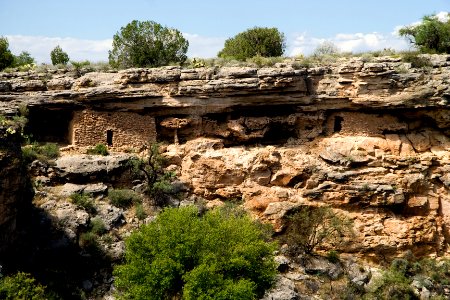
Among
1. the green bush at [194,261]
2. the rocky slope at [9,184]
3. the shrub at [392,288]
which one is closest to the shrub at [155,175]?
the green bush at [194,261]

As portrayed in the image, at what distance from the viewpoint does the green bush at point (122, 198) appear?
2056cm

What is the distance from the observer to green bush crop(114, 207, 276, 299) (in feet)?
49.3

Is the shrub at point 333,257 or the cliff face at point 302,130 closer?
the shrub at point 333,257

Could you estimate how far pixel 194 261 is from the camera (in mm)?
15727

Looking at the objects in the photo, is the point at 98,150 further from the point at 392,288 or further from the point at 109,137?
the point at 392,288

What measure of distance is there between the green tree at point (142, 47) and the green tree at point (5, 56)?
531 cm

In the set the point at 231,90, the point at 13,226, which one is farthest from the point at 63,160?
the point at 231,90

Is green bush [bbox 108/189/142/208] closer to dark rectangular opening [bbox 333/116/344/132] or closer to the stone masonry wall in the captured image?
the stone masonry wall

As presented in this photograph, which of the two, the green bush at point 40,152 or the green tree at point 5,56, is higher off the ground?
the green tree at point 5,56

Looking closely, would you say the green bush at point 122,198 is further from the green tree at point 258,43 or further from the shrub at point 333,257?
the green tree at point 258,43

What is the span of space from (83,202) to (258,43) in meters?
13.7

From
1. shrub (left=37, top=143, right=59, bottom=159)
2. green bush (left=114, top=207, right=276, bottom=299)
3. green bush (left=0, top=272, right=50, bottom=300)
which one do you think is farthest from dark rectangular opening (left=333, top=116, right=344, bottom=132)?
green bush (left=0, top=272, right=50, bottom=300)

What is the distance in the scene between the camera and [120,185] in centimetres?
2164

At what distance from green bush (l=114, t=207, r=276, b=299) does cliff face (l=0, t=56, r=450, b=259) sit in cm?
479
